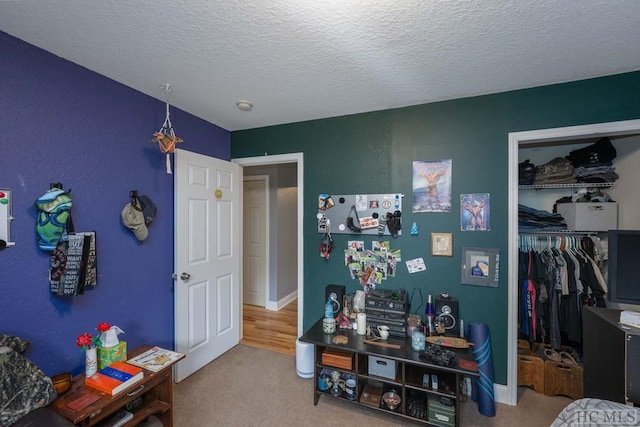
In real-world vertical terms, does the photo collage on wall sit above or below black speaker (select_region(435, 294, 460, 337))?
above

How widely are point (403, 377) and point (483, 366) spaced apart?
63 cm

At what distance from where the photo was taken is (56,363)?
1.54 meters

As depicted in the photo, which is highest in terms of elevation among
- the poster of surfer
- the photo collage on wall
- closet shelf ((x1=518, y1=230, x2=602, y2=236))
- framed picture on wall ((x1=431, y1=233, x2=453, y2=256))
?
the poster of surfer

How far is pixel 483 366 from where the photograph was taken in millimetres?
1892

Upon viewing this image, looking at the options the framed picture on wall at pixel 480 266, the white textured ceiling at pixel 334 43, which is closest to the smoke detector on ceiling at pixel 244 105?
the white textured ceiling at pixel 334 43

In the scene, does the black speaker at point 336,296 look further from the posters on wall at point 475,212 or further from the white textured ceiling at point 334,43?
the white textured ceiling at point 334,43

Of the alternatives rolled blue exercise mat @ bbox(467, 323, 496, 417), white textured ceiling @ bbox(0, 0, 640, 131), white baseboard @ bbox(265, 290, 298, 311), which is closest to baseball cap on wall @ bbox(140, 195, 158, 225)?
white textured ceiling @ bbox(0, 0, 640, 131)

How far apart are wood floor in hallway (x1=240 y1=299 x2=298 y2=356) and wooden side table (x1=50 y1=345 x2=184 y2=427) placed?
1.20 meters

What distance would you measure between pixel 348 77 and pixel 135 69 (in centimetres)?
137

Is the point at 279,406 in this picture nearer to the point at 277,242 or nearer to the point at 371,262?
the point at 371,262

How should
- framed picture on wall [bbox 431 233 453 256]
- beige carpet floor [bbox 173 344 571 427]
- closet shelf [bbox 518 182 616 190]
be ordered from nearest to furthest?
beige carpet floor [bbox 173 344 571 427]
framed picture on wall [bbox 431 233 453 256]
closet shelf [bbox 518 182 616 190]

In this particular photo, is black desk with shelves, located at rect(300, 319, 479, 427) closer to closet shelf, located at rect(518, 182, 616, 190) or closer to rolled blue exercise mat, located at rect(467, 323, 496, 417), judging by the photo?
rolled blue exercise mat, located at rect(467, 323, 496, 417)

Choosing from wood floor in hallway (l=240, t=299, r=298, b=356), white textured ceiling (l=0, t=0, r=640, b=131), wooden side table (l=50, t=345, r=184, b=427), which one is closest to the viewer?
white textured ceiling (l=0, t=0, r=640, b=131)

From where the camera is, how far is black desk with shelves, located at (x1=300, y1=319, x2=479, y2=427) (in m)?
1.67
